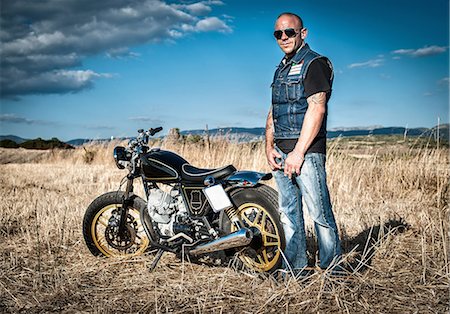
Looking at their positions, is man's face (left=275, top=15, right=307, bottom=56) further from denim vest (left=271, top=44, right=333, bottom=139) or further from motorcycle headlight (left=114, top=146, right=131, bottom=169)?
motorcycle headlight (left=114, top=146, right=131, bottom=169)

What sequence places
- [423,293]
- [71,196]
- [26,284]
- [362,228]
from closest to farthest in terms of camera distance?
1. [423,293]
2. [26,284]
3. [362,228]
4. [71,196]

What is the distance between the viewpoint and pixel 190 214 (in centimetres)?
422

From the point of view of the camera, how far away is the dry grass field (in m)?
3.29

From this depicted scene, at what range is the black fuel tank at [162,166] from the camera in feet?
14.0

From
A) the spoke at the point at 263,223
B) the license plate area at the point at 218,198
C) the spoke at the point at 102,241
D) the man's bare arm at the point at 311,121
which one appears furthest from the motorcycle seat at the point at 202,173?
the spoke at the point at 102,241

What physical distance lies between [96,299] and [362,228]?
3403mm

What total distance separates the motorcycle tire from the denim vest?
1.73 metres

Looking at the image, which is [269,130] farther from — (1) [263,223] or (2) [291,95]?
(1) [263,223]

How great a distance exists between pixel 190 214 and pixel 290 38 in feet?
5.78

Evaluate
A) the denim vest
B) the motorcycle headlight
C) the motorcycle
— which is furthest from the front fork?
the denim vest

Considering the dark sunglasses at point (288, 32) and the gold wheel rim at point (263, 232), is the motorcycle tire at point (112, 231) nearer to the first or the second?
the gold wheel rim at point (263, 232)

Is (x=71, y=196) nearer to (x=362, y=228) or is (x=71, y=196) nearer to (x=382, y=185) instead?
(x=362, y=228)

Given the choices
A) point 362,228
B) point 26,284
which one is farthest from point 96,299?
point 362,228

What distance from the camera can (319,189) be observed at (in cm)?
353
